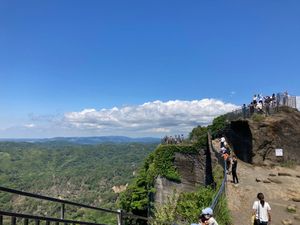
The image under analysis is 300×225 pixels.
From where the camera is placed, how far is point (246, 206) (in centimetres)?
1812

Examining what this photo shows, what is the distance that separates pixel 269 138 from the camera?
2919 centimetres

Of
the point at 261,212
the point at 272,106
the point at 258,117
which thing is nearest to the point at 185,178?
the point at 258,117

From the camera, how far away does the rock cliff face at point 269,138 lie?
28.6 m

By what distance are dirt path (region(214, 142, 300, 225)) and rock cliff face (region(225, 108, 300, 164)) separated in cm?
182

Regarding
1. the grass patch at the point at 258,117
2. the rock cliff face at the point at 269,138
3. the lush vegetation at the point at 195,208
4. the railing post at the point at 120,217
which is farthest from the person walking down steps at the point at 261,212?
the grass patch at the point at 258,117

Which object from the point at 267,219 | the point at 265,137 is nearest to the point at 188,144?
the point at 265,137

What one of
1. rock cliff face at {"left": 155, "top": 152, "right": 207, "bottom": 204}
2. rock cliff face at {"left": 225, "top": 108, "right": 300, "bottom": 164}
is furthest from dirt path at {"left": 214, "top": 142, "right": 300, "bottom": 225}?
rock cliff face at {"left": 155, "top": 152, "right": 207, "bottom": 204}

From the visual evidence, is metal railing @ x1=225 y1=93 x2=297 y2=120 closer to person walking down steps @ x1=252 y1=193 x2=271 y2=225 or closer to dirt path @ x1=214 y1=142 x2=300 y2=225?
dirt path @ x1=214 y1=142 x2=300 y2=225

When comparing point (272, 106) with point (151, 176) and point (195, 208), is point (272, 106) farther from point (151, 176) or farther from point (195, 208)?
point (195, 208)

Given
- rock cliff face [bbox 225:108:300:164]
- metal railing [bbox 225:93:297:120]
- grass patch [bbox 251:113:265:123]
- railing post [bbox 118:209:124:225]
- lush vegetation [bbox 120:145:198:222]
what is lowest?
lush vegetation [bbox 120:145:198:222]

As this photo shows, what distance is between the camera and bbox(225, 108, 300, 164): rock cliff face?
93.7 feet

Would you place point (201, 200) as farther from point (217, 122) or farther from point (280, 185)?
point (217, 122)

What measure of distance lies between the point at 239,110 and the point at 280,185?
15080mm

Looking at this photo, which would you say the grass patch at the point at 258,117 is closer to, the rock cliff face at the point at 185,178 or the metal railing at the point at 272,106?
the metal railing at the point at 272,106
